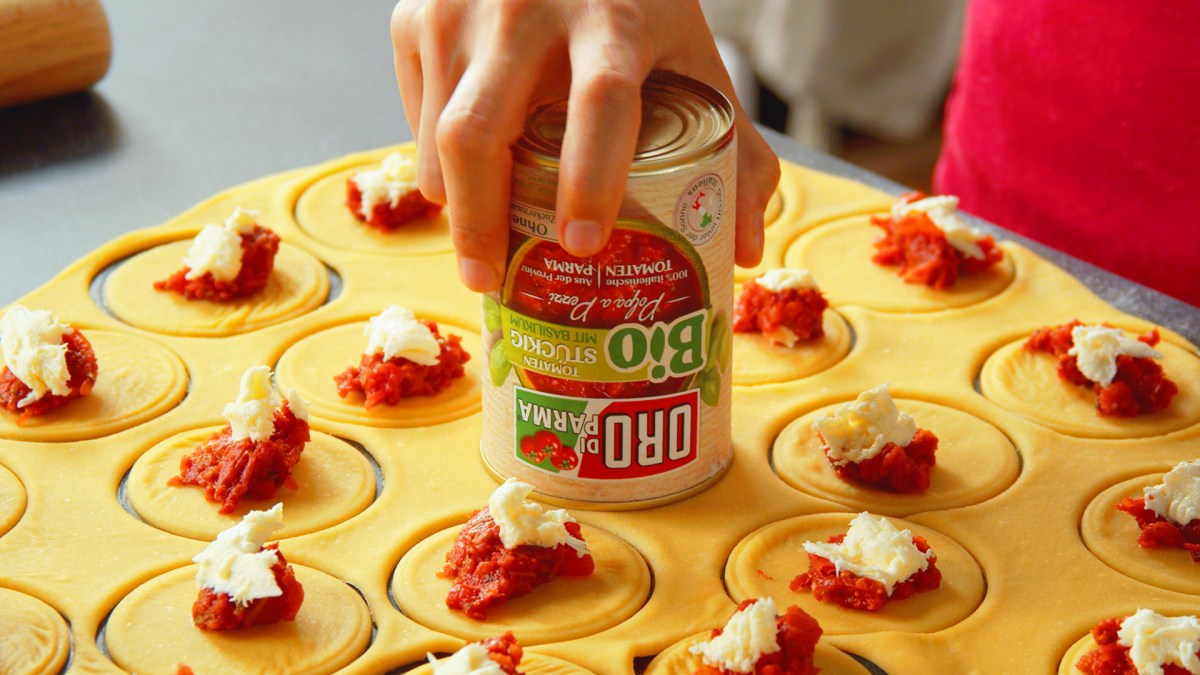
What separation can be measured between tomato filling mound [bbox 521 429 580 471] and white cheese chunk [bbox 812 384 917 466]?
0.30 metres

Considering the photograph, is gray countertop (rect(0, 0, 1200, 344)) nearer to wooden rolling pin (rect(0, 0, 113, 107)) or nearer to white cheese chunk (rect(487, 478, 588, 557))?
wooden rolling pin (rect(0, 0, 113, 107))

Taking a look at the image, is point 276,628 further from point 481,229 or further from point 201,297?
point 201,297

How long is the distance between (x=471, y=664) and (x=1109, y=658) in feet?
1.86

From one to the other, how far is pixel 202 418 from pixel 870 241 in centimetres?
101

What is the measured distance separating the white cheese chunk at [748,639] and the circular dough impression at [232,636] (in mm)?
333

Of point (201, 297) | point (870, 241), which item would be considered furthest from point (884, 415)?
point (201, 297)

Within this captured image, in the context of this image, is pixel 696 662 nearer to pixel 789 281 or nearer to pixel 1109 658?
pixel 1109 658

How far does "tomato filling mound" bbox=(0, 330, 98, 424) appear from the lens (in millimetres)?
1604

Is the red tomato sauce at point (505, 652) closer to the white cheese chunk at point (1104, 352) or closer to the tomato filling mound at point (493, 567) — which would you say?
the tomato filling mound at point (493, 567)

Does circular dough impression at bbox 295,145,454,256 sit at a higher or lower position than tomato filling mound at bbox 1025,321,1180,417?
higher

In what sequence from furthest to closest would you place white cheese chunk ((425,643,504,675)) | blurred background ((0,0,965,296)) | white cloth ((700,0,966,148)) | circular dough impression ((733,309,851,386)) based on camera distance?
white cloth ((700,0,966,148))
blurred background ((0,0,965,296))
circular dough impression ((733,309,851,386))
white cheese chunk ((425,643,504,675))

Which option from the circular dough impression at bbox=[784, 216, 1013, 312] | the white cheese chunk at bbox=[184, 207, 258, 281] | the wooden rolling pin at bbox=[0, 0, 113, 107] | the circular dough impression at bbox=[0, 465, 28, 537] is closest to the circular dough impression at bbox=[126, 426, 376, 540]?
the circular dough impression at bbox=[0, 465, 28, 537]

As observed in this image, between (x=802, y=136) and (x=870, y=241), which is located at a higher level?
(x=870, y=241)

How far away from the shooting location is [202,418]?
1.63m
